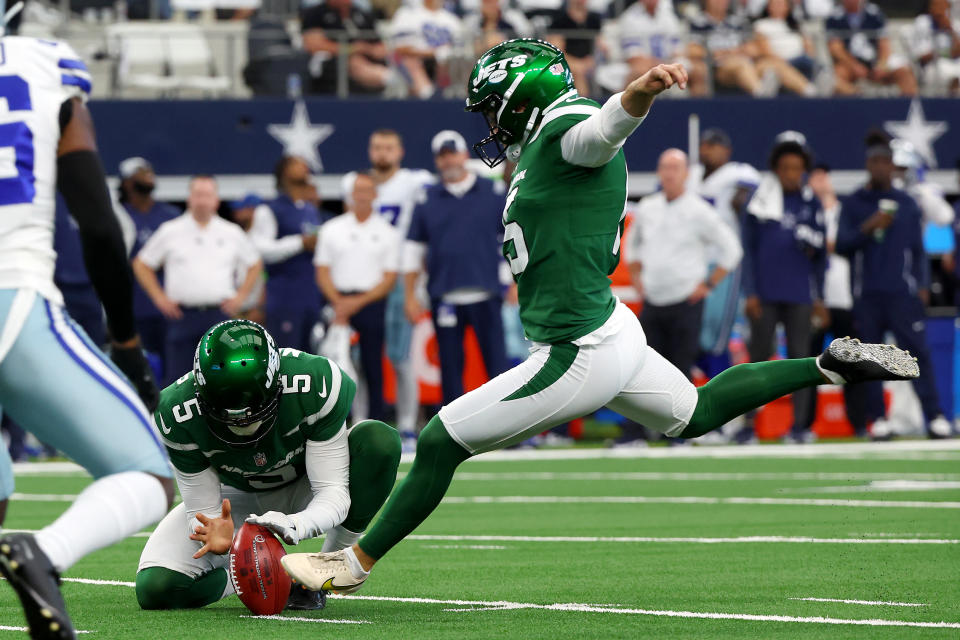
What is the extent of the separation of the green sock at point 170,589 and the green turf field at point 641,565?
8 cm

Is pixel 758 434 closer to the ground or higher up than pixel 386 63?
closer to the ground

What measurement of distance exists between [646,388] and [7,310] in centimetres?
230

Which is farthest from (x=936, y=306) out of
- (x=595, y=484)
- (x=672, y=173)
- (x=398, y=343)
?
(x=595, y=484)

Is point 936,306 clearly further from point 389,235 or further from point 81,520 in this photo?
point 81,520

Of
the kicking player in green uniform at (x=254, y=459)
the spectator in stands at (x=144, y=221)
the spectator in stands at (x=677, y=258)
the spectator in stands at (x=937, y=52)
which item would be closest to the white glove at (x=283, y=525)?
the kicking player in green uniform at (x=254, y=459)

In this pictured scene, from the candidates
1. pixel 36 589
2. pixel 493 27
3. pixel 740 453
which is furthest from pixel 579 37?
pixel 36 589

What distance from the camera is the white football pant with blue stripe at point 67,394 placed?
4051mm

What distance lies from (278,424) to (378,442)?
37 centimetres

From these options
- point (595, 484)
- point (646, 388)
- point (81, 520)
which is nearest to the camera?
point (81, 520)

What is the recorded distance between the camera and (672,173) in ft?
42.7

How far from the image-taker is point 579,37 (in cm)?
1706

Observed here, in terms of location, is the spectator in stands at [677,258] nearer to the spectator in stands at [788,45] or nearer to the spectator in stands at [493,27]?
the spectator in stands at [493,27]

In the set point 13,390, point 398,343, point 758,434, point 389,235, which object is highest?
point 13,390

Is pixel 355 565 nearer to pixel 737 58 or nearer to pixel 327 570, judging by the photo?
pixel 327 570
